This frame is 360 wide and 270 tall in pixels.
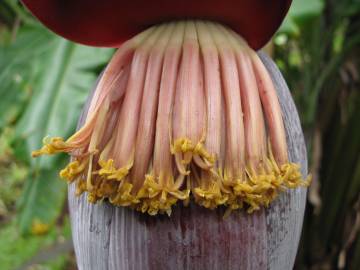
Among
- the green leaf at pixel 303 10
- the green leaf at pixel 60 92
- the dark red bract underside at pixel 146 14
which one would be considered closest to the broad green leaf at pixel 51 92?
the green leaf at pixel 60 92

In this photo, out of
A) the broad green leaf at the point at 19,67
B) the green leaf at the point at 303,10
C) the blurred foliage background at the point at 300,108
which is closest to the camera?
the green leaf at the point at 303,10

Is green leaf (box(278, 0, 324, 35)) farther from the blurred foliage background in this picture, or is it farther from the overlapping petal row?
the overlapping petal row

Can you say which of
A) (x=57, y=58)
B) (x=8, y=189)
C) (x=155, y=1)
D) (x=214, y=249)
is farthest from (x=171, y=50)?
(x=8, y=189)

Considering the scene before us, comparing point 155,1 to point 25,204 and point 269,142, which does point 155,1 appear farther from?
point 25,204

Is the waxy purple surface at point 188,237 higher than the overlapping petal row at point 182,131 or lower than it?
lower

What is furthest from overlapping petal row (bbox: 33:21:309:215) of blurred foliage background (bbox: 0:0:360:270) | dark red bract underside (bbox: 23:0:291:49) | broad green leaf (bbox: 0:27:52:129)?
broad green leaf (bbox: 0:27:52:129)

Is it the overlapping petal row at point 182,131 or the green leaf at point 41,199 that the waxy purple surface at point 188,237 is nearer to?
the overlapping petal row at point 182,131

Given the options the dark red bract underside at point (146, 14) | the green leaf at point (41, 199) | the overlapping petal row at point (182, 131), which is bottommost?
the green leaf at point (41, 199)

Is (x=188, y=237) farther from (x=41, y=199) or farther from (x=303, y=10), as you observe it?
(x=41, y=199)
